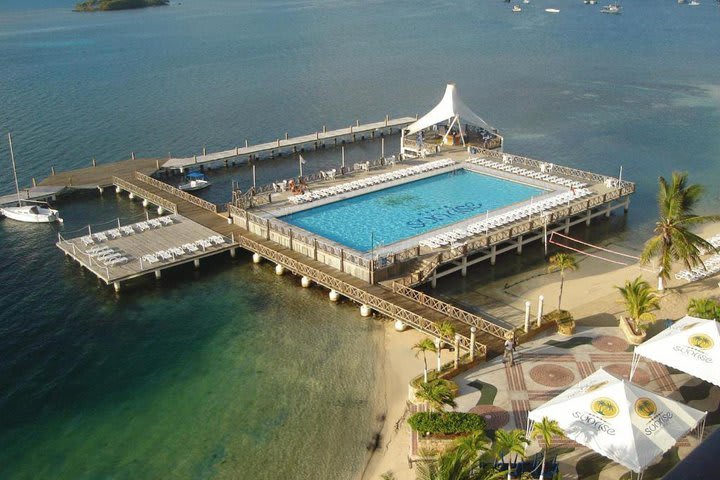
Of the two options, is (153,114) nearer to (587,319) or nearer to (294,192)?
(294,192)

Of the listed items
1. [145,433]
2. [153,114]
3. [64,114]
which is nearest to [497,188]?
[145,433]

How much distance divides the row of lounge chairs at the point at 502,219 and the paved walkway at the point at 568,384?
13240 millimetres

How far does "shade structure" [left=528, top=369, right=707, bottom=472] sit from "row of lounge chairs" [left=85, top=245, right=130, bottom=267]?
3213cm

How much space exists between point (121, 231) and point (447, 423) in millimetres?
33971

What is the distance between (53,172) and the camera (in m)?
70.2

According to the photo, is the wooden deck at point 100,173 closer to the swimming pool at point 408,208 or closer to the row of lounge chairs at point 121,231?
the row of lounge chairs at point 121,231

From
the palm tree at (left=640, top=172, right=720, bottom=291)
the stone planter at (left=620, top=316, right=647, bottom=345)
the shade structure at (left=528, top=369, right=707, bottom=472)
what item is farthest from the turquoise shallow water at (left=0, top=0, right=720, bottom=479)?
the stone planter at (left=620, top=316, right=647, bottom=345)

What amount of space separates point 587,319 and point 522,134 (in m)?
51.4

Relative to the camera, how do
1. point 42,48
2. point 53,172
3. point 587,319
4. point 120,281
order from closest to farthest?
1. point 587,319
2. point 120,281
3. point 53,172
4. point 42,48

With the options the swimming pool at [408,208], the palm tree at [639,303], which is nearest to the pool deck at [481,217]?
the swimming pool at [408,208]

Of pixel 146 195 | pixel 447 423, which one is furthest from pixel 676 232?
pixel 146 195

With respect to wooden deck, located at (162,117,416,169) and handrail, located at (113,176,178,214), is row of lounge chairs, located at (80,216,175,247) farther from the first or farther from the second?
wooden deck, located at (162,117,416,169)

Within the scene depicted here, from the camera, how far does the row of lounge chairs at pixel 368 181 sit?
5619 centimetres

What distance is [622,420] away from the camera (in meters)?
24.0
